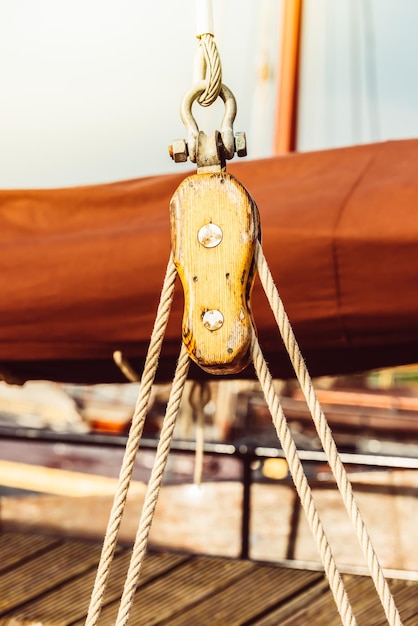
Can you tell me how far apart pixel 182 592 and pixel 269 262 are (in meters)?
1.08

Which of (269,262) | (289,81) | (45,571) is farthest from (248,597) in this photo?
(289,81)

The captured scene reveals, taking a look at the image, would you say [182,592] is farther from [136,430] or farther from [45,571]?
[136,430]

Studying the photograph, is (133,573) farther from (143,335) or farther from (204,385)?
(204,385)

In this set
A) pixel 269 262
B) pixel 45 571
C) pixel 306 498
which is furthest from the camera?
pixel 45 571

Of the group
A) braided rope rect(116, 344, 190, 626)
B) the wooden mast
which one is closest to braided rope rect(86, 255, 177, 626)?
braided rope rect(116, 344, 190, 626)

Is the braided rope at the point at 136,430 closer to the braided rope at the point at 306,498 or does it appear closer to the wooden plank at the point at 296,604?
the braided rope at the point at 306,498

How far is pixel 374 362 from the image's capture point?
1.58m

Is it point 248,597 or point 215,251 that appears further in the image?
point 248,597

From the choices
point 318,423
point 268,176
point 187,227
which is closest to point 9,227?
point 268,176

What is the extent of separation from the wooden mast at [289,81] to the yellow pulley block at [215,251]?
3999 mm

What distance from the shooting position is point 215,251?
Answer: 0.80m

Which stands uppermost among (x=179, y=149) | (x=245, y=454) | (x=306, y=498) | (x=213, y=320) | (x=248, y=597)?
(x=179, y=149)

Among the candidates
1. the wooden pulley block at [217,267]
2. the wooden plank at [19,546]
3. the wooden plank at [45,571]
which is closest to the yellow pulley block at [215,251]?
the wooden pulley block at [217,267]

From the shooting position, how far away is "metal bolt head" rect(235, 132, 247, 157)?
83 centimetres
